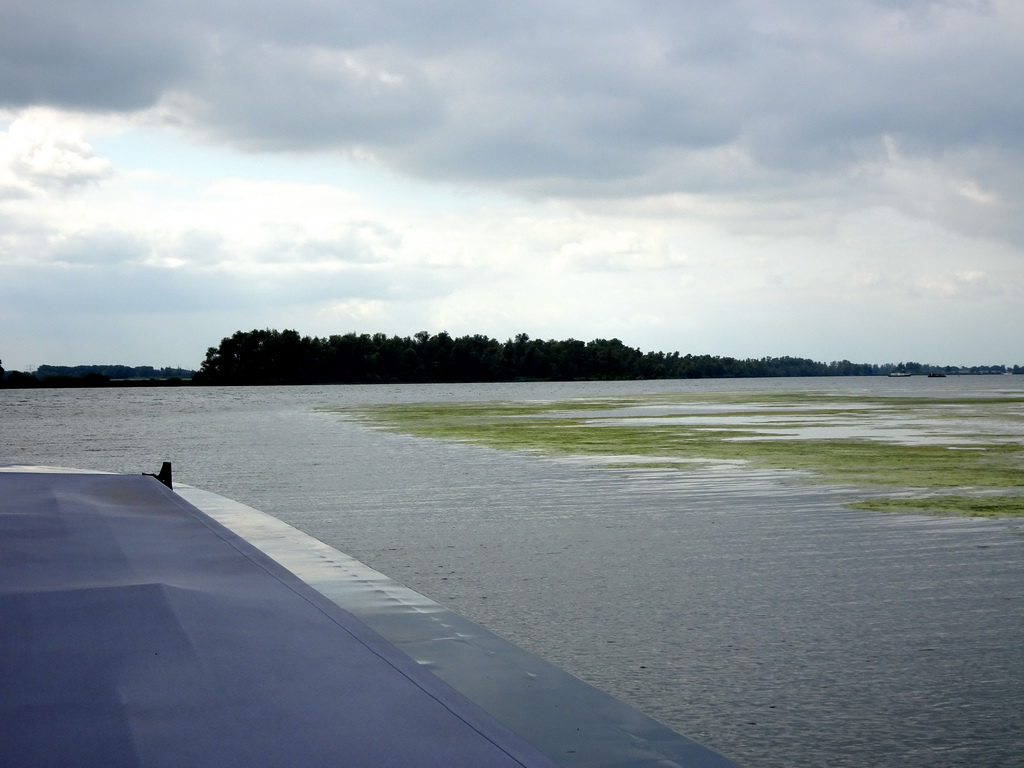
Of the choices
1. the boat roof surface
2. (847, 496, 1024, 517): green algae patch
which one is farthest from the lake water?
the boat roof surface

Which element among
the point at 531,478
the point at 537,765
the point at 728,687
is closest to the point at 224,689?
the point at 537,765

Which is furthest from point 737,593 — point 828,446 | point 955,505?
point 828,446

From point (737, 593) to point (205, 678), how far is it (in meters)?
5.06

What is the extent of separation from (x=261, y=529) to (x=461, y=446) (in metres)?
15.7

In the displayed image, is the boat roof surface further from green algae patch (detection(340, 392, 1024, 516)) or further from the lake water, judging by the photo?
green algae patch (detection(340, 392, 1024, 516))

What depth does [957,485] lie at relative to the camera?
16531 millimetres

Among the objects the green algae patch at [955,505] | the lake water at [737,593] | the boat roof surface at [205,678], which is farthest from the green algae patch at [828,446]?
the boat roof surface at [205,678]

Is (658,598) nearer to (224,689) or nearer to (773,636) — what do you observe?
(773,636)

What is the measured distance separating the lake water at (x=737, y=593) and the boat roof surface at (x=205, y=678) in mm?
1554

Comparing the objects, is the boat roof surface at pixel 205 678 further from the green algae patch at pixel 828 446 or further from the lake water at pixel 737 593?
the green algae patch at pixel 828 446

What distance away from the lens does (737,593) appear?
28.4 ft

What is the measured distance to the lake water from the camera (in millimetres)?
5496

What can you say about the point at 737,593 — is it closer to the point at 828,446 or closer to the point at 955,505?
the point at 955,505

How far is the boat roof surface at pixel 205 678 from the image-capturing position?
13.4ft
